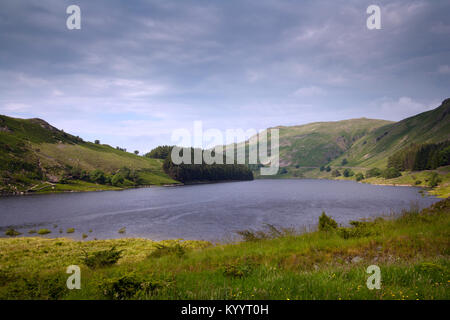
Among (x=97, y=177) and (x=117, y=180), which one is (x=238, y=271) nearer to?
(x=117, y=180)

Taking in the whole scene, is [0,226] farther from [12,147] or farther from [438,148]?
[438,148]

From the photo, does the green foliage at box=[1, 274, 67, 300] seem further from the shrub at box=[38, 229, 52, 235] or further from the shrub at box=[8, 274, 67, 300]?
the shrub at box=[38, 229, 52, 235]

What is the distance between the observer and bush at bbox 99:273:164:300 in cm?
659

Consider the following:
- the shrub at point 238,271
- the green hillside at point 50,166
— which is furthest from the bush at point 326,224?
the green hillside at point 50,166

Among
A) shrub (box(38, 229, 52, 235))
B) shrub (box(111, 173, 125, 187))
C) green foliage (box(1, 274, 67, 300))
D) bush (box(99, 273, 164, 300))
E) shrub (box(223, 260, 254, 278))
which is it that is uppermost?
bush (box(99, 273, 164, 300))

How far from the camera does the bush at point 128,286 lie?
6.59 metres

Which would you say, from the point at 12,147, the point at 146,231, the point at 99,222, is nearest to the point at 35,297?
the point at 146,231

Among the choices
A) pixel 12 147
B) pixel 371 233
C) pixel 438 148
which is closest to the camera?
pixel 371 233

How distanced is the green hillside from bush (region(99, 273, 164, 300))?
138843 millimetres

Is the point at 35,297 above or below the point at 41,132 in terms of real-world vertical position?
below

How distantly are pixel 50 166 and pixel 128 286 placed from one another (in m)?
173

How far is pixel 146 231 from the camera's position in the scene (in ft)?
168

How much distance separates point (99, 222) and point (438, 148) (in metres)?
205

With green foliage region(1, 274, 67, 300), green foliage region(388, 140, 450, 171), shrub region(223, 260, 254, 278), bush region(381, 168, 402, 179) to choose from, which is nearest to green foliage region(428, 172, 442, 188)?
green foliage region(388, 140, 450, 171)
